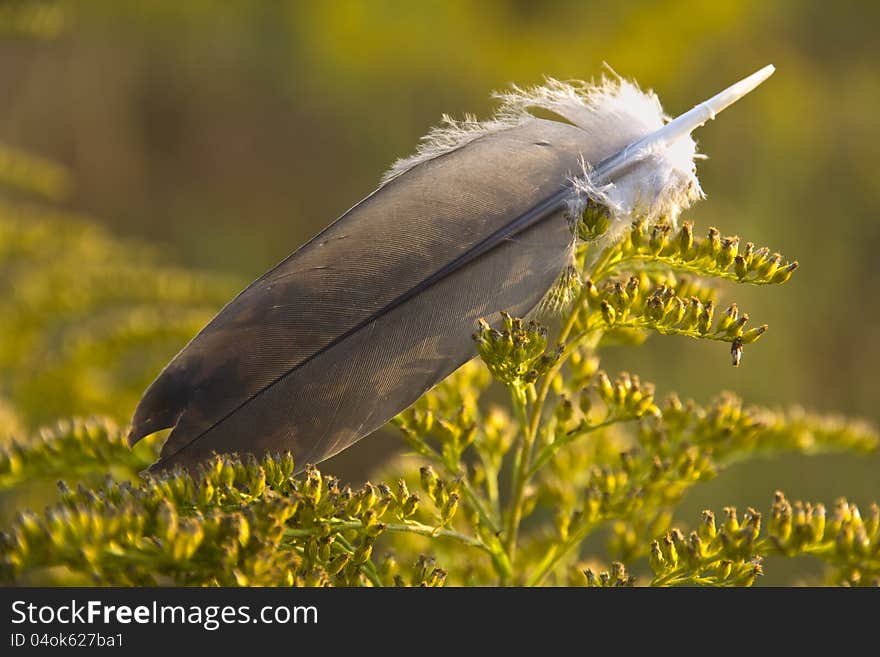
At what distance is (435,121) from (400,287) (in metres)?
5.35

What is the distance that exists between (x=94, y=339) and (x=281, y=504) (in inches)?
62.0

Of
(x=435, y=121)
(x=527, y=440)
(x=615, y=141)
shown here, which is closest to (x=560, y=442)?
(x=527, y=440)

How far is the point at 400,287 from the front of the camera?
121 cm

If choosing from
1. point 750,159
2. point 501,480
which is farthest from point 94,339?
point 750,159

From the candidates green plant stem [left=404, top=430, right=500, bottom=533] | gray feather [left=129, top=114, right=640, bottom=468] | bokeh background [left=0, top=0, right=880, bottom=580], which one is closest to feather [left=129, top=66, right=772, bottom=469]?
gray feather [left=129, top=114, right=640, bottom=468]

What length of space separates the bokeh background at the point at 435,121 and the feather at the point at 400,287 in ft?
12.5

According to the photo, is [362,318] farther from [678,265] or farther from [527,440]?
[678,265]

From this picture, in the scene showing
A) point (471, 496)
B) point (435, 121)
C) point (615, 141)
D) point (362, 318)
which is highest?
point (435, 121)

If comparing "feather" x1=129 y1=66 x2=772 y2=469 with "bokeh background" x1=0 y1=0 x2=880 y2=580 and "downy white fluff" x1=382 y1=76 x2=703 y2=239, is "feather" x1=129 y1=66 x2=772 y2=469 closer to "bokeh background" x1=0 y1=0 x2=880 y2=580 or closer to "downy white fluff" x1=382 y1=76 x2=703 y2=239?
"downy white fluff" x1=382 y1=76 x2=703 y2=239

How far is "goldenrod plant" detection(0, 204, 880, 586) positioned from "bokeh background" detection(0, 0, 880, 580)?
12.3ft

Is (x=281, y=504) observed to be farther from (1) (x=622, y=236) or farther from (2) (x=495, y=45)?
(2) (x=495, y=45)

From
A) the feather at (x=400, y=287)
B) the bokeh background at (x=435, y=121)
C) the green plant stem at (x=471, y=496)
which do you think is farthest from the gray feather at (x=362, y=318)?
the bokeh background at (x=435, y=121)

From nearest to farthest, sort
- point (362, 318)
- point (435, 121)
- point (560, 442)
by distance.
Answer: point (362, 318) → point (560, 442) → point (435, 121)

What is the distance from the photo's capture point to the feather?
3.73 feet
